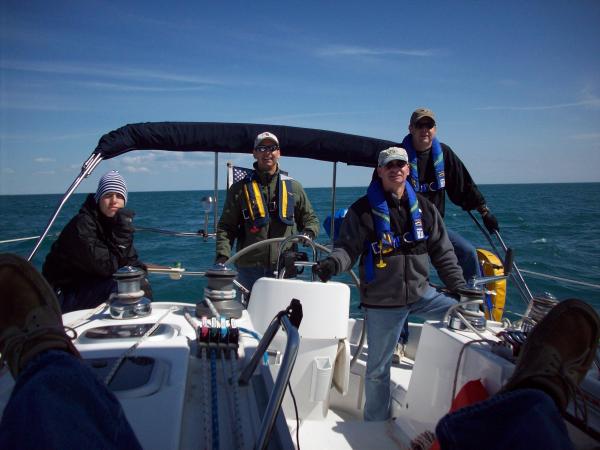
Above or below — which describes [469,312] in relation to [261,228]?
below

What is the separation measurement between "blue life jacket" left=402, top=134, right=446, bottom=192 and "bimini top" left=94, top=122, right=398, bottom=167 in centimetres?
59

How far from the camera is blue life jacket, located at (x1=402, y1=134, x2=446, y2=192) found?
9.11ft

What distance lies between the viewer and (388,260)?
218cm

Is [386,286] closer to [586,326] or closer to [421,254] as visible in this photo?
[421,254]

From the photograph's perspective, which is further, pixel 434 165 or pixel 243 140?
pixel 243 140

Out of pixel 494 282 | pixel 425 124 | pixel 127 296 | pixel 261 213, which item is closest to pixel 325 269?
pixel 127 296

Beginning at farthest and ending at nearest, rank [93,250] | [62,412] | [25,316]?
[93,250]
[25,316]
[62,412]

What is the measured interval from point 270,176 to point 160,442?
2313 mm

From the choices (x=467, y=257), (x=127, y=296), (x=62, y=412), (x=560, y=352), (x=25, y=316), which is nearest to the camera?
(x=62, y=412)

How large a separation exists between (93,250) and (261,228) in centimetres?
113

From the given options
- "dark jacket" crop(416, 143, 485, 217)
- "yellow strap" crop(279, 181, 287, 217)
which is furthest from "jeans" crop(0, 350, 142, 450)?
"dark jacket" crop(416, 143, 485, 217)

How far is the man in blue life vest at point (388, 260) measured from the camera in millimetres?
2170

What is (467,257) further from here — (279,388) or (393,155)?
(279,388)

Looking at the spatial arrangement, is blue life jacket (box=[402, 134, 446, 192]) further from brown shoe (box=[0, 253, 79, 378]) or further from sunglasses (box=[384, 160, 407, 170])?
brown shoe (box=[0, 253, 79, 378])
